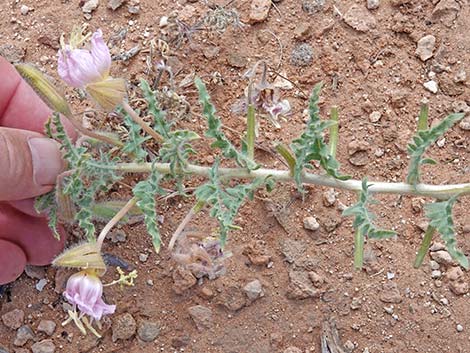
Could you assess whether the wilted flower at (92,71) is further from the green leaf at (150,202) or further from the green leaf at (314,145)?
the green leaf at (314,145)

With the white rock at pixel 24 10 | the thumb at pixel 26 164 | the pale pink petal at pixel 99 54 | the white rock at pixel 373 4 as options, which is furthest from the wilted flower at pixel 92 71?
the white rock at pixel 373 4

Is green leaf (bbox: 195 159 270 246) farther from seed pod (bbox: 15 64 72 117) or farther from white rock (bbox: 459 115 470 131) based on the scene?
white rock (bbox: 459 115 470 131)

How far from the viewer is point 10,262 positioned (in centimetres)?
261

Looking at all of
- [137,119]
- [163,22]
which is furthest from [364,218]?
[163,22]

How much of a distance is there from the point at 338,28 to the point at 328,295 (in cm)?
99

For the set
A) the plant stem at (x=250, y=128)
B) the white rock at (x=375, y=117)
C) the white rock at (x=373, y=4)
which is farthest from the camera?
the white rock at (x=373, y=4)

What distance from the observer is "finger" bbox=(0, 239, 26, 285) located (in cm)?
260

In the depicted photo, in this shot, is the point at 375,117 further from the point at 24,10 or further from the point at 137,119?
the point at 24,10

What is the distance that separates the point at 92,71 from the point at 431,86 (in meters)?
1.31

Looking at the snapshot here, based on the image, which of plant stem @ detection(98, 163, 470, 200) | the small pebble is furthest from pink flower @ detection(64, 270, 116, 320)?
the small pebble

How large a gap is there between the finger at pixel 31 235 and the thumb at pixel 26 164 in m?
0.46

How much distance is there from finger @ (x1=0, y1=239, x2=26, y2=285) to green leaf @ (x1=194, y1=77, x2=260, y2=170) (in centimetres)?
101

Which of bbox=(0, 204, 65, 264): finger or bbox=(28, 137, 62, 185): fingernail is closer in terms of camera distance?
bbox=(28, 137, 62, 185): fingernail

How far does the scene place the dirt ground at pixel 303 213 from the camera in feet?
8.27
